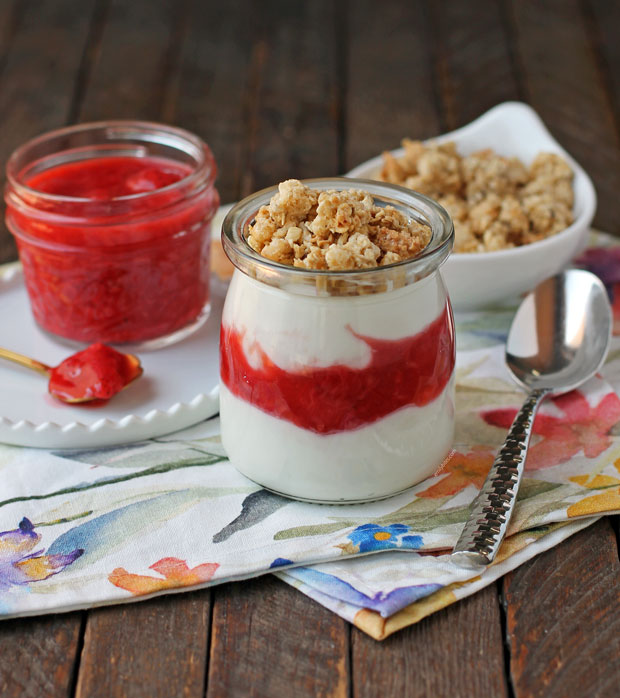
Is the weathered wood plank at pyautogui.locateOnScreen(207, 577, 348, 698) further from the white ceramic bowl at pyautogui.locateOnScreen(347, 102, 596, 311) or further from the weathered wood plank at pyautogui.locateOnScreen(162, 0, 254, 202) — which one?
the weathered wood plank at pyautogui.locateOnScreen(162, 0, 254, 202)

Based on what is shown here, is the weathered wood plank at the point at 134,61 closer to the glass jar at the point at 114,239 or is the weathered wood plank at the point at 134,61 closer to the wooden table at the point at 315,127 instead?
the wooden table at the point at 315,127

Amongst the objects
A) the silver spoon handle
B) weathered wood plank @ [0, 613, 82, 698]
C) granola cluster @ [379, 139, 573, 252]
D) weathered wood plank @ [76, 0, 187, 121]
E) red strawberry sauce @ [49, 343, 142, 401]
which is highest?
granola cluster @ [379, 139, 573, 252]

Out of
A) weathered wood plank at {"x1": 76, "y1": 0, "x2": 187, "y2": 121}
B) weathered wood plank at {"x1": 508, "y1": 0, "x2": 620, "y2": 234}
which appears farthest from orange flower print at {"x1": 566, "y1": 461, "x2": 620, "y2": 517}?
weathered wood plank at {"x1": 76, "y1": 0, "x2": 187, "y2": 121}

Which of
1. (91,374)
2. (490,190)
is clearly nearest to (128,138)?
(91,374)

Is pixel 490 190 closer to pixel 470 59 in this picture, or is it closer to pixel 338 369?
pixel 338 369

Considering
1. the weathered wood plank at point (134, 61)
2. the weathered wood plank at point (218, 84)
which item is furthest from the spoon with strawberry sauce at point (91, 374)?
the weathered wood plank at point (134, 61)
